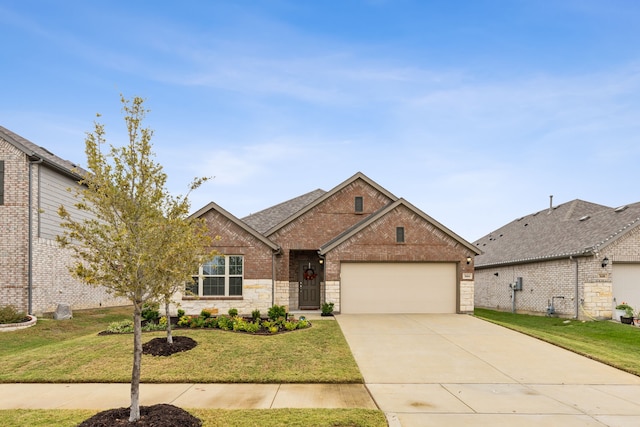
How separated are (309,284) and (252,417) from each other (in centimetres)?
1617

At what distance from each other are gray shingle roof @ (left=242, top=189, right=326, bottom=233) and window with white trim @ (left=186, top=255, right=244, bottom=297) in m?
4.26

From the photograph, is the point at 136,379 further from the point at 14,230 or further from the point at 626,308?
the point at 626,308

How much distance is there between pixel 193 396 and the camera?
812 centimetres

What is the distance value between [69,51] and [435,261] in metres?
16.9

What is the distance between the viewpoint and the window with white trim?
19125 millimetres

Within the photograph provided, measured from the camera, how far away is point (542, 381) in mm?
9273

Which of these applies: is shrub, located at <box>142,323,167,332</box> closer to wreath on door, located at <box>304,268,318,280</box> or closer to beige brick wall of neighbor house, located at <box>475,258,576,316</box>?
wreath on door, located at <box>304,268,318,280</box>

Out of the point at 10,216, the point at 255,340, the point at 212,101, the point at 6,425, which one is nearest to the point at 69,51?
the point at 212,101

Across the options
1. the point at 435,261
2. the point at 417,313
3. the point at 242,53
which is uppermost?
the point at 242,53

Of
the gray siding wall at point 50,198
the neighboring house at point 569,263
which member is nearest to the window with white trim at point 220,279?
the gray siding wall at point 50,198

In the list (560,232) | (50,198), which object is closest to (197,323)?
(50,198)

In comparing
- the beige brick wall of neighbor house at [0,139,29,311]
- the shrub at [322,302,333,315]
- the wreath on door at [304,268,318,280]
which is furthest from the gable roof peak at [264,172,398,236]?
the beige brick wall of neighbor house at [0,139,29,311]

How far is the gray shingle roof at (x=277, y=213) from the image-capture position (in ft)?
80.0

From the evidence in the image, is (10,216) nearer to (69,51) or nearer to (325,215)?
(69,51)
